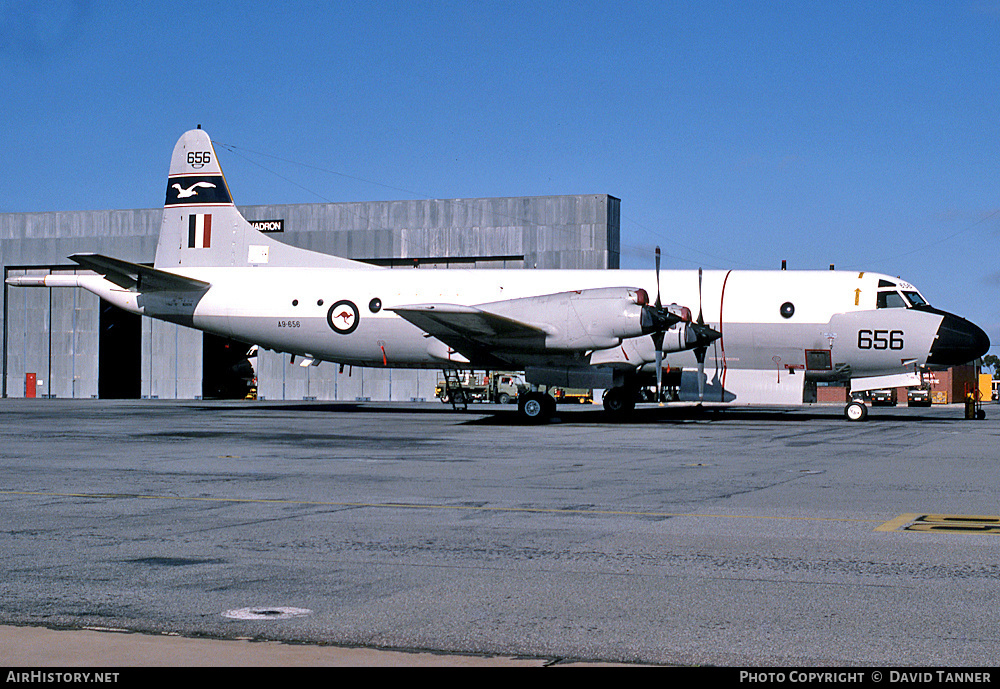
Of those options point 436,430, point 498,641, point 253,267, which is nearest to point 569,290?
point 436,430

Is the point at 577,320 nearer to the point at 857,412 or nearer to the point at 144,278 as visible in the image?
the point at 857,412

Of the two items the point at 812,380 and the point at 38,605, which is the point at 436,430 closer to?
the point at 812,380

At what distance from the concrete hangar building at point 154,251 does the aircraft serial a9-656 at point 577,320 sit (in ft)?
85.3

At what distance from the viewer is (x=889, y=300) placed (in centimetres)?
3005

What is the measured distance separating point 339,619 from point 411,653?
0.93 meters

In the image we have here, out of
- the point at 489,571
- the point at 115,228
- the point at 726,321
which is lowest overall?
the point at 489,571

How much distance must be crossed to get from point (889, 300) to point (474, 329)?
503 inches

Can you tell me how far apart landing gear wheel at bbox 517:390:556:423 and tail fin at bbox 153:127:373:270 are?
9343mm

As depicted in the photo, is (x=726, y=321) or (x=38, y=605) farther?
(x=726, y=321)

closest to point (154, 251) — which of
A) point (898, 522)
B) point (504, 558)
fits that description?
point (898, 522)

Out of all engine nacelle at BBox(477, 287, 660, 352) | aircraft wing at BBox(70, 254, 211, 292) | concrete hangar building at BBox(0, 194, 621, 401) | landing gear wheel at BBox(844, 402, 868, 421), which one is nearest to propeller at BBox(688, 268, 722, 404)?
engine nacelle at BBox(477, 287, 660, 352)

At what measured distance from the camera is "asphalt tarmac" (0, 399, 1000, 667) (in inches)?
Result: 223

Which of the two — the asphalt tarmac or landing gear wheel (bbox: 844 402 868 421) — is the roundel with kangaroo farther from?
landing gear wheel (bbox: 844 402 868 421)

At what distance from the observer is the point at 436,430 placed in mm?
26094
